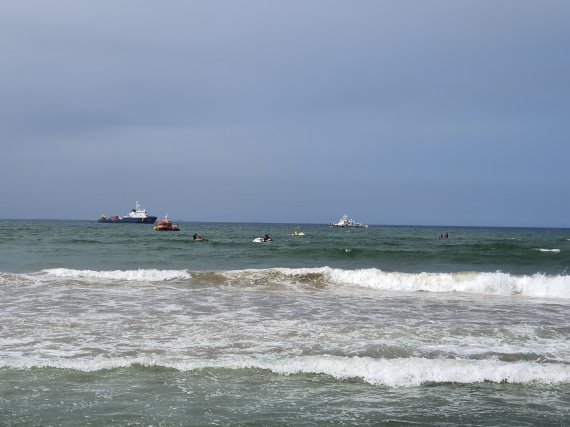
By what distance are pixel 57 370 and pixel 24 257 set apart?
30940 millimetres

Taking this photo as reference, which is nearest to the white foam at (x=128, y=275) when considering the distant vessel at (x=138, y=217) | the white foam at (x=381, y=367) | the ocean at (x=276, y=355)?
the ocean at (x=276, y=355)

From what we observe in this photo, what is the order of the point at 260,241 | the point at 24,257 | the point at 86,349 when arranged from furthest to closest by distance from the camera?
the point at 260,241 < the point at 24,257 < the point at 86,349

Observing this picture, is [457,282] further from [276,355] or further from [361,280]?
[276,355]

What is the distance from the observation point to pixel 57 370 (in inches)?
346

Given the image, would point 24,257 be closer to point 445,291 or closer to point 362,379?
Result: point 445,291

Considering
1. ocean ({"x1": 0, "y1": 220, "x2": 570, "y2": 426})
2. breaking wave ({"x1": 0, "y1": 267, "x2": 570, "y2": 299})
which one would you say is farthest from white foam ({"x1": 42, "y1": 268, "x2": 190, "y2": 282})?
ocean ({"x1": 0, "y1": 220, "x2": 570, "y2": 426})

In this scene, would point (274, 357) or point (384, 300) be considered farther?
point (384, 300)

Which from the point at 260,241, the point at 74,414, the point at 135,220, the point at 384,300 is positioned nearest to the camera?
the point at 74,414

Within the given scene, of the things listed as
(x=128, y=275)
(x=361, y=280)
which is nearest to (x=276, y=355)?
(x=361, y=280)

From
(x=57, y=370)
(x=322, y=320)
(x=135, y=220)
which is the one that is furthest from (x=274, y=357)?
(x=135, y=220)

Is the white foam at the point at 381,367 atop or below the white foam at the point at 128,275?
atop

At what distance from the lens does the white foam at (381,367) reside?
856cm

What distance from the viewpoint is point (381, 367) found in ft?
29.0

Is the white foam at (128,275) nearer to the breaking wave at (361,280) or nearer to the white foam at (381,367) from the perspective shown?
the breaking wave at (361,280)
